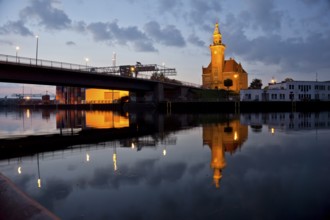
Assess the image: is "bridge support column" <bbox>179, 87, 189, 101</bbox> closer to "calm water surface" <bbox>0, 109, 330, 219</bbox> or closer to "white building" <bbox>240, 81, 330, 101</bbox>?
"white building" <bbox>240, 81, 330, 101</bbox>

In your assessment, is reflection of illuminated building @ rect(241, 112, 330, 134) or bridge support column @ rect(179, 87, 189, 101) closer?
reflection of illuminated building @ rect(241, 112, 330, 134)

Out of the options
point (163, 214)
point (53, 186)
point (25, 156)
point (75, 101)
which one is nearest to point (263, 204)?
point (163, 214)

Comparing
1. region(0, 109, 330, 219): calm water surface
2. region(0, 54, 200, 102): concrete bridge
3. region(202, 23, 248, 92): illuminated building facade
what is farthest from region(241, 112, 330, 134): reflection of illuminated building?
region(202, 23, 248, 92): illuminated building facade

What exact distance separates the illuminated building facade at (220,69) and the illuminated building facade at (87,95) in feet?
134

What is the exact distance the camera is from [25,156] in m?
16.5

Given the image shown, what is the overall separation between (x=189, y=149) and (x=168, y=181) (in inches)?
287

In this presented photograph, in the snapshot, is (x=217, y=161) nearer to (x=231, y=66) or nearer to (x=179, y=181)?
(x=179, y=181)

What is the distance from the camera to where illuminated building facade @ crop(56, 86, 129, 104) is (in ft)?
390

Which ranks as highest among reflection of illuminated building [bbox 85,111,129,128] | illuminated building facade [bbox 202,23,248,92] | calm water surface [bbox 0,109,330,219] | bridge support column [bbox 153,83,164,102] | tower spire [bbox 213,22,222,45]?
tower spire [bbox 213,22,222,45]

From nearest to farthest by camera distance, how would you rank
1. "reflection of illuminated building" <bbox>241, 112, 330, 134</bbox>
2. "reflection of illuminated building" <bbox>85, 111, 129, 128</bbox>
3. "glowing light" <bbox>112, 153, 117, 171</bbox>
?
1. "glowing light" <bbox>112, 153, 117, 171</bbox>
2. "reflection of illuminated building" <bbox>241, 112, 330, 134</bbox>
3. "reflection of illuminated building" <bbox>85, 111, 129, 128</bbox>

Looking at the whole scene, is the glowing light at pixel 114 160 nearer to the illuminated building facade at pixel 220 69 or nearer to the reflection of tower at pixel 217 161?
the reflection of tower at pixel 217 161

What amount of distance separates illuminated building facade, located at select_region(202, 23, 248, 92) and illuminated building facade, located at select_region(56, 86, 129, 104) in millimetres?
40952

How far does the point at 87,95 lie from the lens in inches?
5037

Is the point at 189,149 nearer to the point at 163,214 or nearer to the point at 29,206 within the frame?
the point at 163,214
